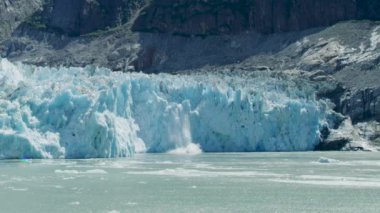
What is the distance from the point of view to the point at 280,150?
6781 centimetres

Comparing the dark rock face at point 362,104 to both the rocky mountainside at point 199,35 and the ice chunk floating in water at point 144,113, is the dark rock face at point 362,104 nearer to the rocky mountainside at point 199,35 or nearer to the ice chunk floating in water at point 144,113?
the rocky mountainside at point 199,35

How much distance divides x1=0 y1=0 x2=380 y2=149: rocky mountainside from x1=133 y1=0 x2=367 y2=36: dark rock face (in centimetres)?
13

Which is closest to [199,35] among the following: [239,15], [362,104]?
[239,15]

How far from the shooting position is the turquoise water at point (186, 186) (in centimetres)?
3047

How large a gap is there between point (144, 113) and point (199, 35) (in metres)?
49.3

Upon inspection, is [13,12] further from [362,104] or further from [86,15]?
[362,104]

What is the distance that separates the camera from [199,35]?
110312 millimetres

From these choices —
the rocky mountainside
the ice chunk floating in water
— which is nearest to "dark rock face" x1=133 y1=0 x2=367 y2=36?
the rocky mountainside

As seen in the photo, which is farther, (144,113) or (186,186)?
(144,113)

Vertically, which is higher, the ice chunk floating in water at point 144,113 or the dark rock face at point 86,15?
the dark rock face at point 86,15

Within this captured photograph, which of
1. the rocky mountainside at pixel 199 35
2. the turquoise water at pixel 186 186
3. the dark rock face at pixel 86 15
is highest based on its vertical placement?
the dark rock face at pixel 86 15

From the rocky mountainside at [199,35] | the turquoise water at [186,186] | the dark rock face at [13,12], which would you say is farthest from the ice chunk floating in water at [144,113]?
the dark rock face at [13,12]

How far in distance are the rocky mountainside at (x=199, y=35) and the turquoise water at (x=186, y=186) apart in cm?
4217

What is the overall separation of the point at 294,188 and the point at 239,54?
2746 inches
